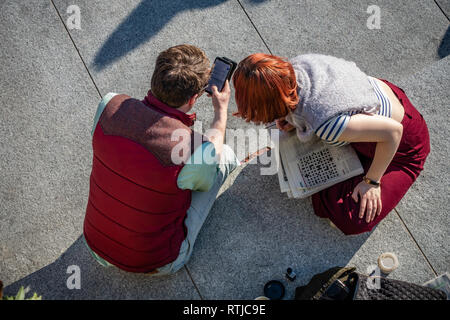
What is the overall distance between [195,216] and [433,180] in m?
1.83

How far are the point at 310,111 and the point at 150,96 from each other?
2.87 ft

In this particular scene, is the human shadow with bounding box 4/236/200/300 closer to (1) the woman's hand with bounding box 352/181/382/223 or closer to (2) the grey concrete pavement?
(2) the grey concrete pavement

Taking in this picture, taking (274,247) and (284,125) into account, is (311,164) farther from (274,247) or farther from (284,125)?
(274,247)

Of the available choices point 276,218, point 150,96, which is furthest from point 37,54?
point 276,218

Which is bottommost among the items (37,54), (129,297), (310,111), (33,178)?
(129,297)

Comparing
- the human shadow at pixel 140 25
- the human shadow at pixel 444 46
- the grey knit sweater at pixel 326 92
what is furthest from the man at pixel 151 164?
the human shadow at pixel 444 46

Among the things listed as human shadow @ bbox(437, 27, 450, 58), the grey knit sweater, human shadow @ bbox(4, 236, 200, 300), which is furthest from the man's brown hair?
human shadow @ bbox(437, 27, 450, 58)

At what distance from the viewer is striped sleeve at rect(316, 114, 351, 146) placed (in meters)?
1.91

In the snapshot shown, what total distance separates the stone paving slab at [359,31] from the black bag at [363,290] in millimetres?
1724

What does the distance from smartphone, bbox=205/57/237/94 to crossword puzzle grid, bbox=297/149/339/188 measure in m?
0.75

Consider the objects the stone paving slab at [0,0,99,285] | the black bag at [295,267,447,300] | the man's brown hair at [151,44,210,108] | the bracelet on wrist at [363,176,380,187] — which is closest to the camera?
the man's brown hair at [151,44,210,108]

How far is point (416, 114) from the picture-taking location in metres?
2.38

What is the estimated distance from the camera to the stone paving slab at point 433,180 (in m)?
2.60

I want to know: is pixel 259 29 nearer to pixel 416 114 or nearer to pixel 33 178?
pixel 416 114
